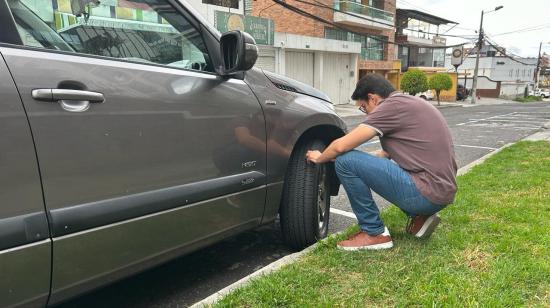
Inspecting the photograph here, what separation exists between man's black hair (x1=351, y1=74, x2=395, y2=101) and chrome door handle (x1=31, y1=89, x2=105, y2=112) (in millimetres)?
1715

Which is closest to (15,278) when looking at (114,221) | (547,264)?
(114,221)

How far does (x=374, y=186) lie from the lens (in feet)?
9.32

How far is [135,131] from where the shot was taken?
75.4 inches

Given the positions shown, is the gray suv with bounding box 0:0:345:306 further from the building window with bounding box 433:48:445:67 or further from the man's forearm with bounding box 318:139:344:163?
the building window with bounding box 433:48:445:67

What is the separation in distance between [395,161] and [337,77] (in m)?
22.8

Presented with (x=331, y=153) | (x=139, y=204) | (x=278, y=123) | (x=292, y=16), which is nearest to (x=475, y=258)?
(x=331, y=153)

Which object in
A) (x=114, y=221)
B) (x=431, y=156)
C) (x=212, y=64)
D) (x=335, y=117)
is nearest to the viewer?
(x=114, y=221)

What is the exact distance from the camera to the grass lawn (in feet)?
7.23

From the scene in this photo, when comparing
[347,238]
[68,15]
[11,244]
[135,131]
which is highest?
[68,15]

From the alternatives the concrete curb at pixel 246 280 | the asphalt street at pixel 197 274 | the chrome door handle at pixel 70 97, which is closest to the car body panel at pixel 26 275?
the chrome door handle at pixel 70 97

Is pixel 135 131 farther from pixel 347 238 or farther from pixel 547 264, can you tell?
pixel 547 264

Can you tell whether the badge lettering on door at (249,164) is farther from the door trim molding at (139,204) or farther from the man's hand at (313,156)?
Result: the man's hand at (313,156)

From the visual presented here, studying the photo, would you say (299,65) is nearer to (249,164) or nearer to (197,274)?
(197,274)

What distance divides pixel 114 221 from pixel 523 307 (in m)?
1.95
